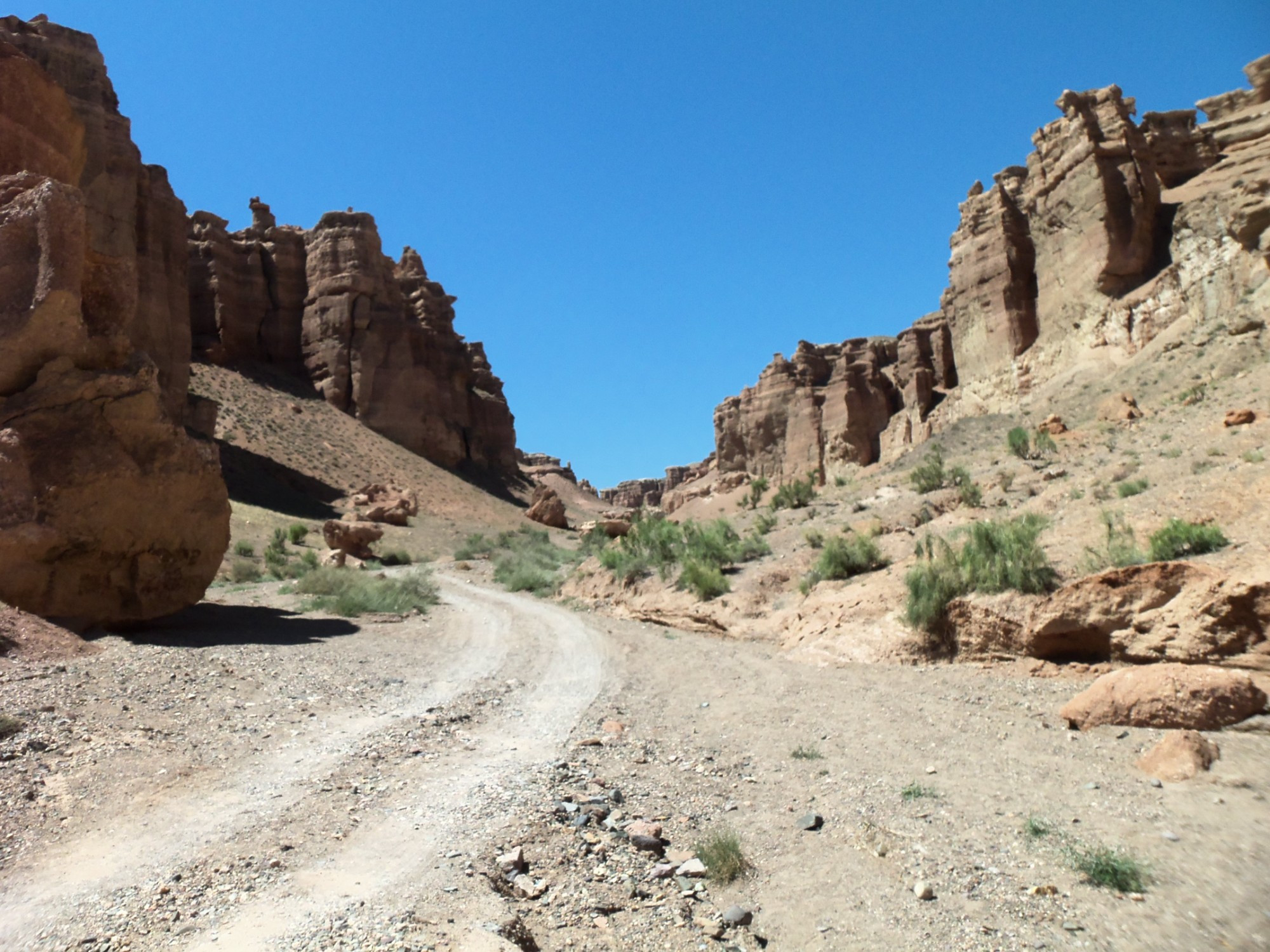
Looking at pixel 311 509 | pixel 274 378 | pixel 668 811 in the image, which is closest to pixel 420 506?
pixel 311 509

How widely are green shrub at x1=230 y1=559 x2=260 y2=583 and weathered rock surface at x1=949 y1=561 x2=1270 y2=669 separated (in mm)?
21633

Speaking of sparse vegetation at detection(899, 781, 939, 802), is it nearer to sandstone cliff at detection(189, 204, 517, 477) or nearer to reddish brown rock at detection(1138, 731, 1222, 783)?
reddish brown rock at detection(1138, 731, 1222, 783)

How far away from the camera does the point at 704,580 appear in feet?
53.0

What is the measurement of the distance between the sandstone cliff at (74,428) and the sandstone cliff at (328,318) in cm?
4561

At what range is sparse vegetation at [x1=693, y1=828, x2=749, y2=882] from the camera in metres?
4.79

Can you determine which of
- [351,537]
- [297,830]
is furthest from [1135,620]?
[351,537]

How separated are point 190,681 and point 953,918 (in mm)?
8092

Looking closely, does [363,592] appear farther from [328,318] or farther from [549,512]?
[328,318]

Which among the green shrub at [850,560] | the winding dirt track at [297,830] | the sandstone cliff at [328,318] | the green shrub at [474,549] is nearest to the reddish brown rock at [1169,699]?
the winding dirt track at [297,830]

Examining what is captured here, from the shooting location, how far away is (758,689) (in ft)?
32.6

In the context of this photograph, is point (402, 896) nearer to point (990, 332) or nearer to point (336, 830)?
point (336, 830)

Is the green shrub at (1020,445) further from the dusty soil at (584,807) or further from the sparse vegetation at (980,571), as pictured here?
the dusty soil at (584,807)

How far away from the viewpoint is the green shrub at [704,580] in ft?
52.6

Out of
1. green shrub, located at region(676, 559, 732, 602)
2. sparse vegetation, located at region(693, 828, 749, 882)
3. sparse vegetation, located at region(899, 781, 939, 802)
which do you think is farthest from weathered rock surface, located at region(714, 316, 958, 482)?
sparse vegetation, located at region(693, 828, 749, 882)
